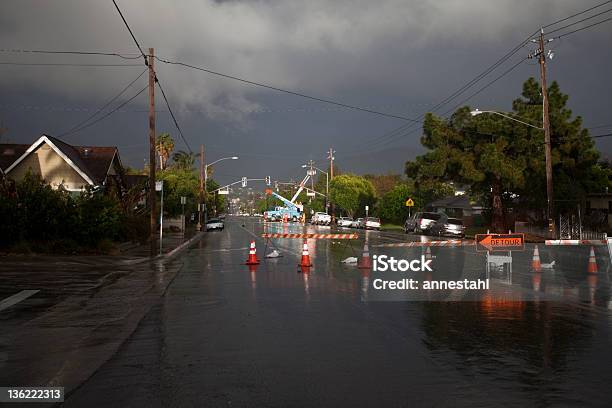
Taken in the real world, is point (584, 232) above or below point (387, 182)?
below

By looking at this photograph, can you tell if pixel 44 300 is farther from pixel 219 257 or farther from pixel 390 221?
pixel 390 221

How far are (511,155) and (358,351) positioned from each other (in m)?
43.2

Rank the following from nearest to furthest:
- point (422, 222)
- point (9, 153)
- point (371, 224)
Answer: point (9, 153) → point (422, 222) → point (371, 224)

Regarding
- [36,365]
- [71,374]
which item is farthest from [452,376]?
[36,365]

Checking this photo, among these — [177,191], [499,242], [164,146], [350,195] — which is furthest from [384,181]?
[499,242]

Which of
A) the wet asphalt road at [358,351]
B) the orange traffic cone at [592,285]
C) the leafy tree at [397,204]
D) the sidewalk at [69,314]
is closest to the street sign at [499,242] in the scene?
the orange traffic cone at [592,285]

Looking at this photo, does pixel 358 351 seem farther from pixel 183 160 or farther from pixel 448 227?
pixel 183 160

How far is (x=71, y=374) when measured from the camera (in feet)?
23.0

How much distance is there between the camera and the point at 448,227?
48000 millimetres

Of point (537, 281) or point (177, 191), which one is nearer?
point (537, 281)

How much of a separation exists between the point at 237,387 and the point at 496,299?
7.74 metres

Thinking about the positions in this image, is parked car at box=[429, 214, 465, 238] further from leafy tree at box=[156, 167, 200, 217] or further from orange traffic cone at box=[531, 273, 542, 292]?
orange traffic cone at box=[531, 273, 542, 292]

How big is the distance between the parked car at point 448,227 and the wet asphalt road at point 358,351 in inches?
1302

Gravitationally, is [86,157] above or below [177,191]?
above
